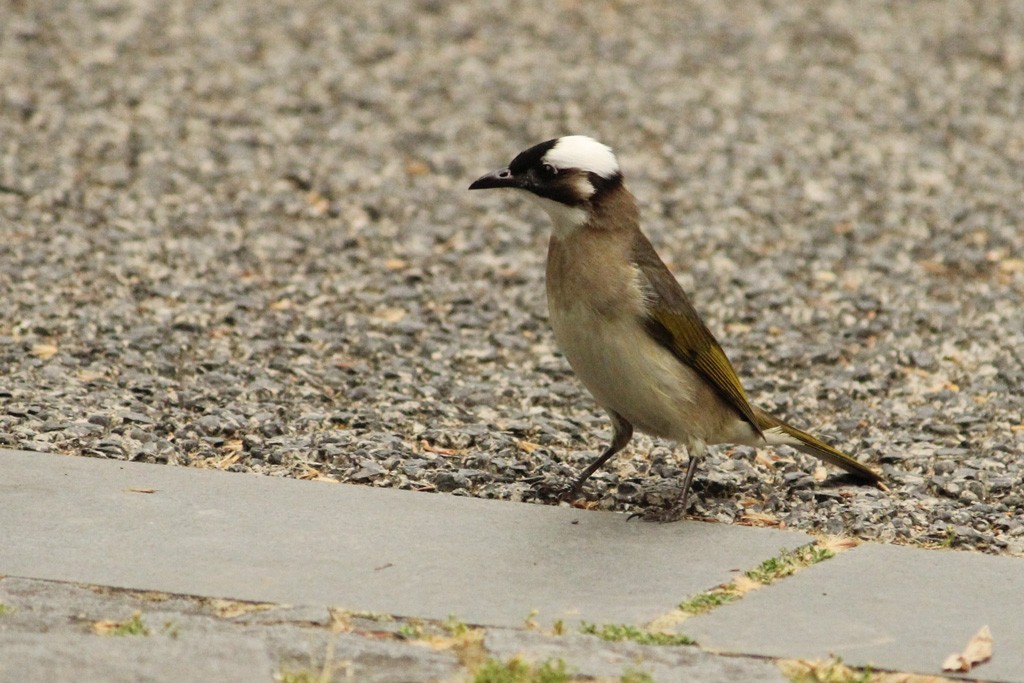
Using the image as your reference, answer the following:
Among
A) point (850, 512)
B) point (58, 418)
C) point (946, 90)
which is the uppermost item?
point (946, 90)

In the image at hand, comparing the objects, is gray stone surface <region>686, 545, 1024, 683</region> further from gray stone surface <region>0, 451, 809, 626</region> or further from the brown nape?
the brown nape

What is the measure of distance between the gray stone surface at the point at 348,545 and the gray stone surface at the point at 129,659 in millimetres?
421

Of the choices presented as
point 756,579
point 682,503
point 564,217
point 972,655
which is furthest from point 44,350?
point 972,655

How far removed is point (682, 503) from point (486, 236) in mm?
4274

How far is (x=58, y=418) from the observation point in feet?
19.8

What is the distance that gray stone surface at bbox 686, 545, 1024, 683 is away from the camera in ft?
13.5

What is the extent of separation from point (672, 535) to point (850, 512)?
0.77m

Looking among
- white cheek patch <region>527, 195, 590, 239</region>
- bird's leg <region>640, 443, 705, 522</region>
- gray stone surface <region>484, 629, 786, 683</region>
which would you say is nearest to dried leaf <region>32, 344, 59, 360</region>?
white cheek patch <region>527, 195, 590, 239</region>

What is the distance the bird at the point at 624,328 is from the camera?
557 cm

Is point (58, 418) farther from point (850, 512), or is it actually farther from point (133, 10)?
point (133, 10)

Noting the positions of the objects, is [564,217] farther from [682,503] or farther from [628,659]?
[628,659]

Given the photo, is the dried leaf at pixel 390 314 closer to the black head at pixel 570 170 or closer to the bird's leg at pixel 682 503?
the black head at pixel 570 170

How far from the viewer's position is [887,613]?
174 inches

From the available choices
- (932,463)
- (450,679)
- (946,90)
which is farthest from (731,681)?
(946,90)
